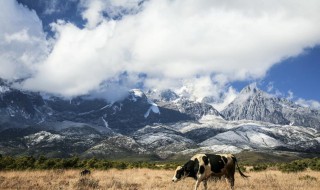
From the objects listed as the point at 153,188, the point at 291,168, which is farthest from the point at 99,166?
the point at 153,188

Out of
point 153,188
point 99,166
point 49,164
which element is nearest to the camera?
point 153,188

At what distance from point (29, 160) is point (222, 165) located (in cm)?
3510

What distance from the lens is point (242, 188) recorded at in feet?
90.2

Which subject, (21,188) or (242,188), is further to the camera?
(242,188)

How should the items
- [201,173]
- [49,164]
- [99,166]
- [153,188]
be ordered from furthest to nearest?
[99,166] < [49,164] < [153,188] < [201,173]

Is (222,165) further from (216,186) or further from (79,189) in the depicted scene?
(79,189)

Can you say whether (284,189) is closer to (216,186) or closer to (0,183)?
(216,186)

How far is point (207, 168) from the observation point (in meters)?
25.4

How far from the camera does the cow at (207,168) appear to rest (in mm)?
25203

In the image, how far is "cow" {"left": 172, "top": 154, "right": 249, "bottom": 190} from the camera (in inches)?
992

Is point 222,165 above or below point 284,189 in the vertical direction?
above

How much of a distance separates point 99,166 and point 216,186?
31391mm

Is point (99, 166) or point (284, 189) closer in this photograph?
point (284, 189)

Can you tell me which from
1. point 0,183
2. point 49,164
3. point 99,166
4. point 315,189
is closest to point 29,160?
point 49,164
